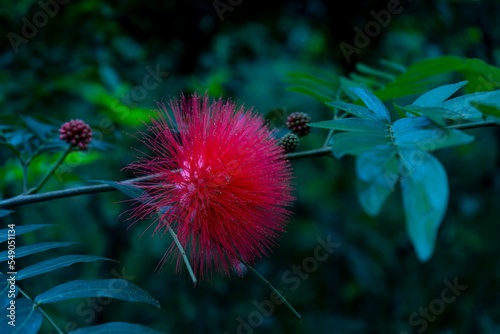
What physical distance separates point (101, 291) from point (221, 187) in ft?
1.29

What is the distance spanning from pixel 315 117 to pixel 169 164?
294 cm

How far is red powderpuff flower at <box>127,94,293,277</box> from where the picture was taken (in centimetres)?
129

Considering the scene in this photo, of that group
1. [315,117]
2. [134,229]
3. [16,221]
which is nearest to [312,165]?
[315,117]

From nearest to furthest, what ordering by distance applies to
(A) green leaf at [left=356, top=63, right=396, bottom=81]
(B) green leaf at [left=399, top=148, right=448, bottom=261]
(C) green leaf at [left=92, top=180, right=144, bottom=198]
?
(B) green leaf at [left=399, top=148, right=448, bottom=261]
(C) green leaf at [left=92, top=180, right=144, bottom=198]
(A) green leaf at [left=356, top=63, right=396, bottom=81]

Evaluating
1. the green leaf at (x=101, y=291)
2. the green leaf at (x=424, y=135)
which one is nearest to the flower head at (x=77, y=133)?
the green leaf at (x=101, y=291)

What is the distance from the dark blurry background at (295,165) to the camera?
2.79 meters
